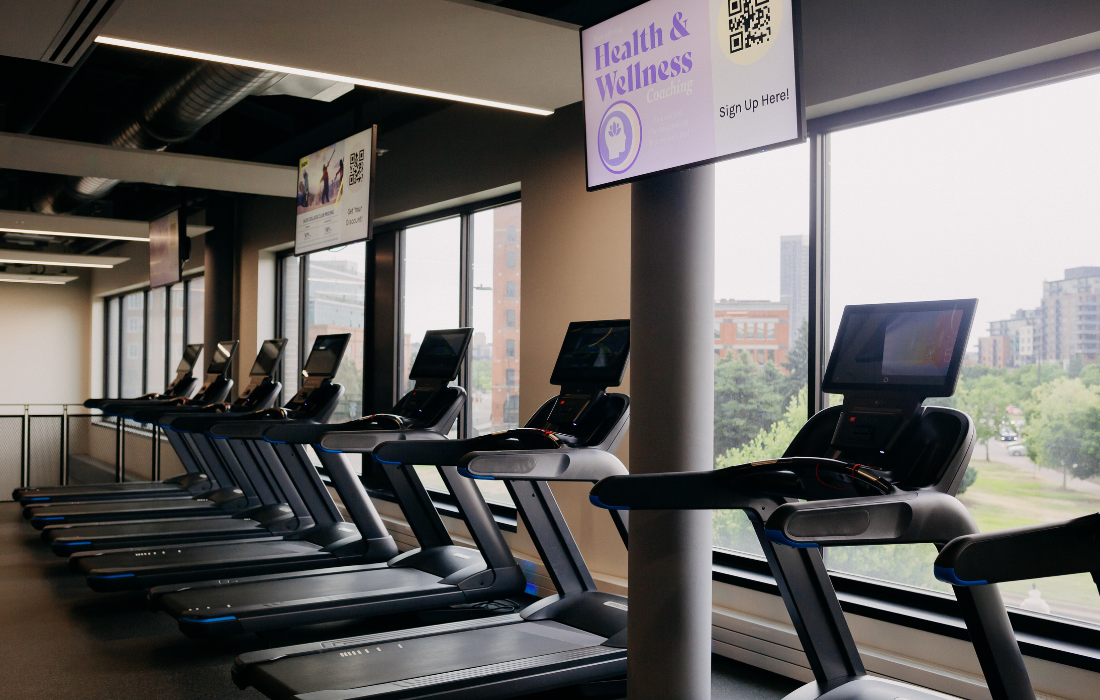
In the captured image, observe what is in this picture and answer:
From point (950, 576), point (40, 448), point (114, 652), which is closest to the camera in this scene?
point (950, 576)

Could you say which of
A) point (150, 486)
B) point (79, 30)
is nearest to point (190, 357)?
point (150, 486)

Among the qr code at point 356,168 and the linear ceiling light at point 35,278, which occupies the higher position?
the linear ceiling light at point 35,278

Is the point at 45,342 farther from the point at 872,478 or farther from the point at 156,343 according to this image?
the point at 872,478

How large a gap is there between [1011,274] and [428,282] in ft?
15.1

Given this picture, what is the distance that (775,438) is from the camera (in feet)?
14.2

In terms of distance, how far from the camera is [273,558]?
5.36 meters

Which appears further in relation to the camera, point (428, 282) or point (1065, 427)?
point (428, 282)

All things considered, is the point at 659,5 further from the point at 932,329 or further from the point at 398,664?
the point at 398,664

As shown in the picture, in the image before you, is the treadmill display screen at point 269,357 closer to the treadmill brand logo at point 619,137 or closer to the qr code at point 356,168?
the qr code at point 356,168

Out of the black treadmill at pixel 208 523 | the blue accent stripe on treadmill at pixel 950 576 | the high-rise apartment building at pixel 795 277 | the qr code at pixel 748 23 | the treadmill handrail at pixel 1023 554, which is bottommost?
the black treadmill at pixel 208 523

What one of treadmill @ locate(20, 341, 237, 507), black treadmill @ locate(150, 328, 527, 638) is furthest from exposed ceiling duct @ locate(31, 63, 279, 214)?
treadmill @ locate(20, 341, 237, 507)

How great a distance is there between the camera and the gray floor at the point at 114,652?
12.1 feet

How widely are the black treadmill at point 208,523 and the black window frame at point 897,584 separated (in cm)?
362

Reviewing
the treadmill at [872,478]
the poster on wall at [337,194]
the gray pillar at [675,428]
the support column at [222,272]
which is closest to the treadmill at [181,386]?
the support column at [222,272]
